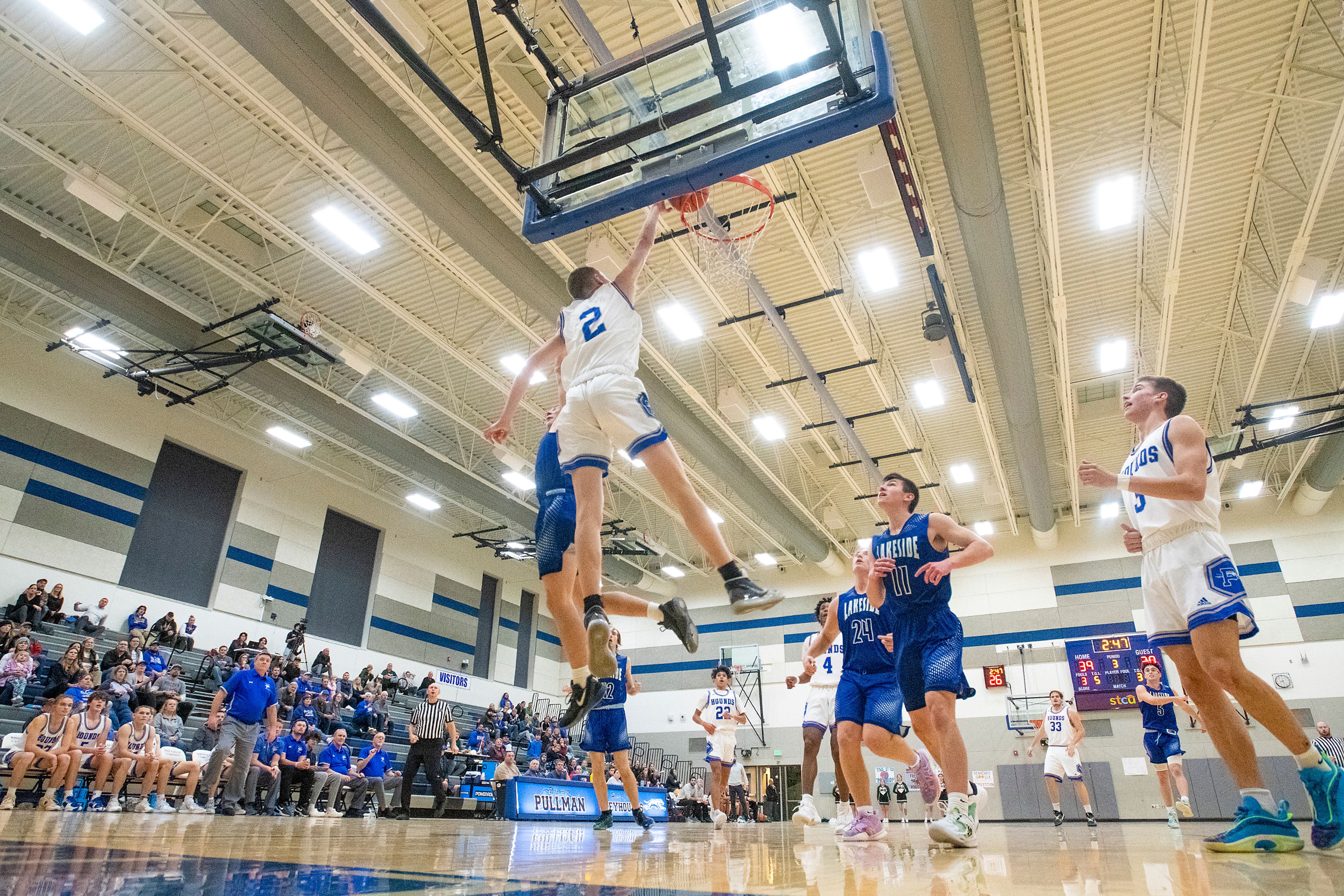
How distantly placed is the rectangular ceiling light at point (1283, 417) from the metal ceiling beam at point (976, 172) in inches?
178

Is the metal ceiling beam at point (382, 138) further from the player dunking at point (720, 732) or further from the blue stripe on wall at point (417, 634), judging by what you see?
the blue stripe on wall at point (417, 634)

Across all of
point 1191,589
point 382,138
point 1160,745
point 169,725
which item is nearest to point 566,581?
point 1191,589

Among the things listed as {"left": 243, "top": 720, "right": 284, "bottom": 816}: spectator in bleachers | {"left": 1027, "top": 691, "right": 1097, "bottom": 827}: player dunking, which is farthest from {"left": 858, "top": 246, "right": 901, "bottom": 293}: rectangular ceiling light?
{"left": 243, "top": 720, "right": 284, "bottom": 816}: spectator in bleachers

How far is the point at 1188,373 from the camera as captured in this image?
50.9ft

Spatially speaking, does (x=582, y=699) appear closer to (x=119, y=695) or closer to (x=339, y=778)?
(x=339, y=778)

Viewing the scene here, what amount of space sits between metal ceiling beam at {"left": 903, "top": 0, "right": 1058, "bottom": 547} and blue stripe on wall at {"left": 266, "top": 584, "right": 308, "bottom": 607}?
1671 centimetres

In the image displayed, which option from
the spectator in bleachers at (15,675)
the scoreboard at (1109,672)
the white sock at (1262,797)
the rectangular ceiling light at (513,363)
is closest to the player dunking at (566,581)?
the white sock at (1262,797)

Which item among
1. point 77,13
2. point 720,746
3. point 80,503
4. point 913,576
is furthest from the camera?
point 80,503

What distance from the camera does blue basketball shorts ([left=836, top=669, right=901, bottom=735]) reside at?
4602 millimetres

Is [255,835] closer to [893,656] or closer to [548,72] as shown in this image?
[893,656]

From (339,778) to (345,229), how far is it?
7930mm

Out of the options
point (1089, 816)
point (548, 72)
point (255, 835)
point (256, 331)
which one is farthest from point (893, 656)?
point (256, 331)

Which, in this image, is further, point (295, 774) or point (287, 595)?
point (287, 595)

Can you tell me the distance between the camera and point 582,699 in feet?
10.6
